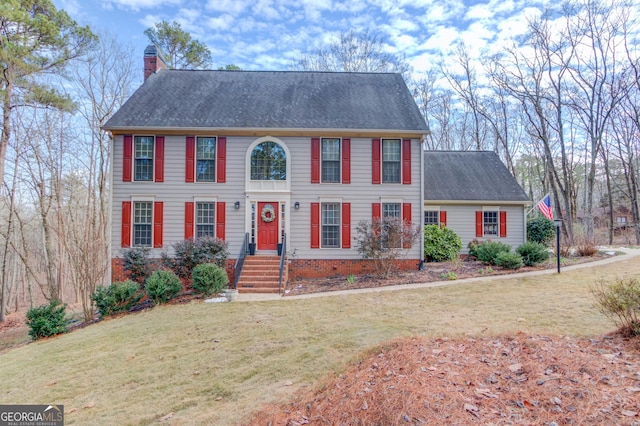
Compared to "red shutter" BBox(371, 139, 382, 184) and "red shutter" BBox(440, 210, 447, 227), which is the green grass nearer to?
"red shutter" BBox(371, 139, 382, 184)

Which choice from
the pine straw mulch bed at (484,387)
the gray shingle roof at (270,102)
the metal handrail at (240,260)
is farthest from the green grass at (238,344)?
the gray shingle roof at (270,102)

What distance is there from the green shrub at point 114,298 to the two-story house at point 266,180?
96.0 inches

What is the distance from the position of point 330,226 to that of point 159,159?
6.52 metres

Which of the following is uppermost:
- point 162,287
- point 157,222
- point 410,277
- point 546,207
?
point 546,207

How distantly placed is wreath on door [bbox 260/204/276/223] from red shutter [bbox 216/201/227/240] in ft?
4.30

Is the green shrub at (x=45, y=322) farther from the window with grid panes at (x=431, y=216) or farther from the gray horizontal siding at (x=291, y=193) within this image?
the window with grid panes at (x=431, y=216)

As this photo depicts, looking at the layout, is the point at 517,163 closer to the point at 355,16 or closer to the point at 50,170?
the point at 355,16

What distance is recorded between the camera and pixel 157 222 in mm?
11828

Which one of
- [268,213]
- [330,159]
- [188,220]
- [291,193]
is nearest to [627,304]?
[330,159]

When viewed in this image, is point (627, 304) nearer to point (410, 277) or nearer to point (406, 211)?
point (410, 277)

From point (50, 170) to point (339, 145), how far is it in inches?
491

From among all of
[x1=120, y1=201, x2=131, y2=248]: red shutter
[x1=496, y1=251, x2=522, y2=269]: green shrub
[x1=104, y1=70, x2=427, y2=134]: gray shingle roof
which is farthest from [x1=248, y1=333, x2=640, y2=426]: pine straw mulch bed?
[x1=120, y1=201, x2=131, y2=248]: red shutter

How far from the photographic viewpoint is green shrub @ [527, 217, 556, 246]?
15.6m

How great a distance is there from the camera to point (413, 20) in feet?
48.5
